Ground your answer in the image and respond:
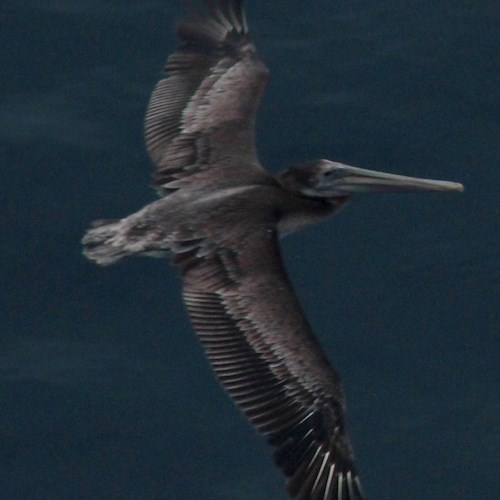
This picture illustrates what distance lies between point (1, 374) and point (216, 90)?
3.63m

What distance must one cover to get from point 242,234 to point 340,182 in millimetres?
1435

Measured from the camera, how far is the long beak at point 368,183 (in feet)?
63.3

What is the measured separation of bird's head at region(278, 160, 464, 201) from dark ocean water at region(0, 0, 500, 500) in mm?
2016

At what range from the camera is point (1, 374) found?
20406mm

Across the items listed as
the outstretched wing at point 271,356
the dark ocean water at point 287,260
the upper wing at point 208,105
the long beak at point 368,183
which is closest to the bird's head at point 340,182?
the long beak at point 368,183

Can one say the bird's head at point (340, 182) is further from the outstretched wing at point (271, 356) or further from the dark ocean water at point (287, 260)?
the dark ocean water at point (287, 260)

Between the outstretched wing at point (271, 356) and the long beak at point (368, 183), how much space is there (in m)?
1.17

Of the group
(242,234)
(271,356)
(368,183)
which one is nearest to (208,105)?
(368,183)

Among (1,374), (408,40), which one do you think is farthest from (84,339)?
(408,40)

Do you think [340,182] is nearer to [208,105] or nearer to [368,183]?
[368,183]

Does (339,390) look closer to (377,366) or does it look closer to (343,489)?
(343,489)

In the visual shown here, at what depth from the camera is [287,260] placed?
21375 mm

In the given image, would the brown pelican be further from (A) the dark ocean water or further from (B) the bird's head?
(A) the dark ocean water

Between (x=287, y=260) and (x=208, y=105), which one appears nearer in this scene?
(x=208, y=105)
